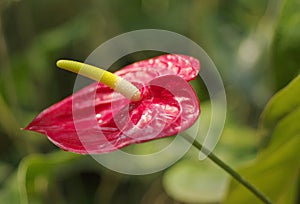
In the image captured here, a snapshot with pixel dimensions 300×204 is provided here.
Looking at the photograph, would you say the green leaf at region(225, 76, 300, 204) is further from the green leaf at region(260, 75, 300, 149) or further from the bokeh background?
the bokeh background

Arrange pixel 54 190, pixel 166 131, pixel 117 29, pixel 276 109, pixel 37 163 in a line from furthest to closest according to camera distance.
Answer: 1. pixel 117 29
2. pixel 54 190
3. pixel 37 163
4. pixel 276 109
5. pixel 166 131

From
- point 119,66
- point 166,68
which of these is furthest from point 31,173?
point 119,66

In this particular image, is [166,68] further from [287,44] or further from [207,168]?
[207,168]

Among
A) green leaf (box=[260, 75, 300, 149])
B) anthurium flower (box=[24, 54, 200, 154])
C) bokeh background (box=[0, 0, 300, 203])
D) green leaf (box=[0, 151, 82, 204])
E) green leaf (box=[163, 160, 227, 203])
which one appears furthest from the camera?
bokeh background (box=[0, 0, 300, 203])

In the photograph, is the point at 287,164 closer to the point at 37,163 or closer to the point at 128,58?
the point at 37,163

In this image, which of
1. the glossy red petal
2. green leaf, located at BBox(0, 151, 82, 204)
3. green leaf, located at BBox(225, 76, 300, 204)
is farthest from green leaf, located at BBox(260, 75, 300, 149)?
green leaf, located at BBox(0, 151, 82, 204)

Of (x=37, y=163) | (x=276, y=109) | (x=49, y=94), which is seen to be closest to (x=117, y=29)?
(x=49, y=94)

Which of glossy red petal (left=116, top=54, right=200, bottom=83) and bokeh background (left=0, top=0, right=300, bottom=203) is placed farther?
bokeh background (left=0, top=0, right=300, bottom=203)
